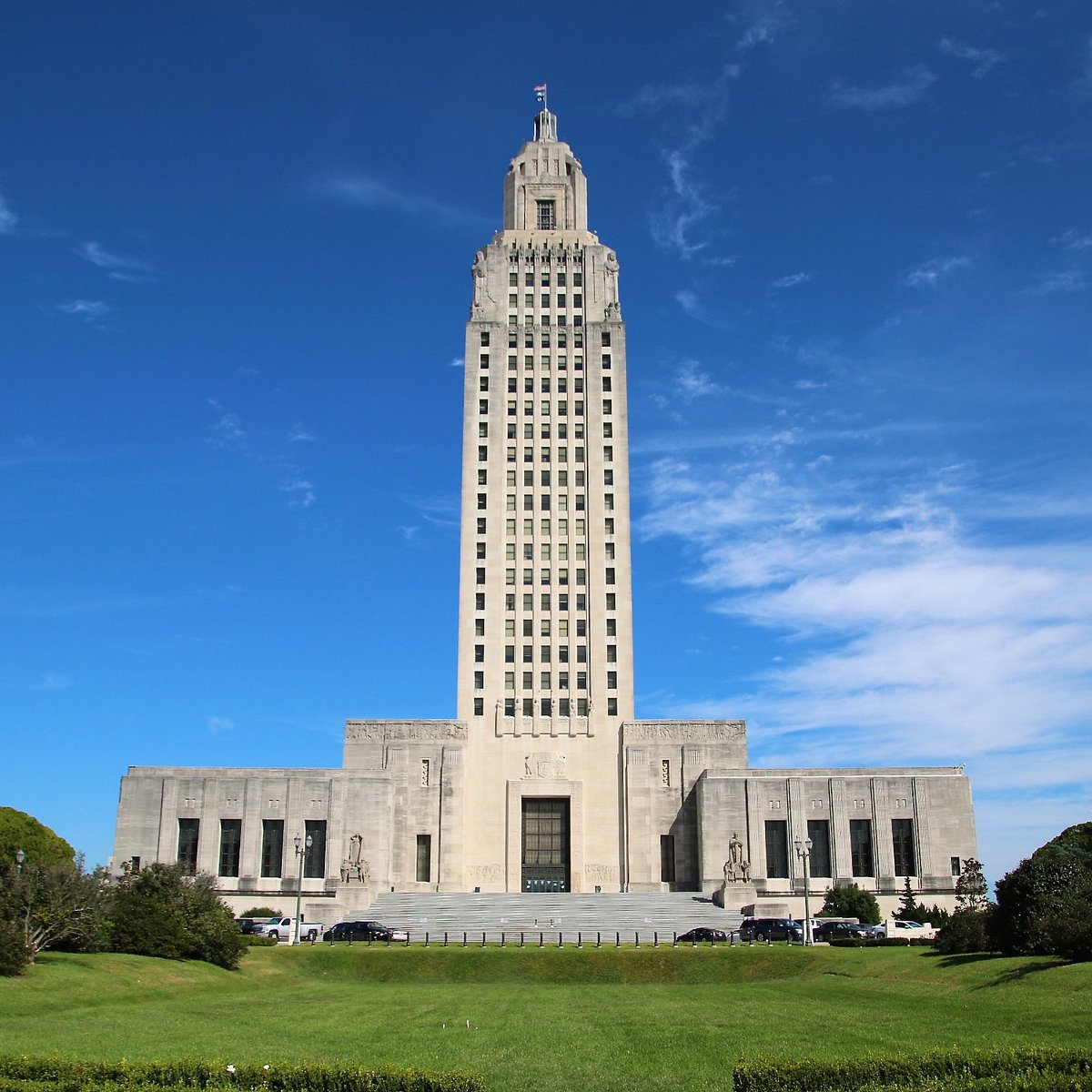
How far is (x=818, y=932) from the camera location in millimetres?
57875

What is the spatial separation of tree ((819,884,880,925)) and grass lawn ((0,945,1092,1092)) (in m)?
20.8

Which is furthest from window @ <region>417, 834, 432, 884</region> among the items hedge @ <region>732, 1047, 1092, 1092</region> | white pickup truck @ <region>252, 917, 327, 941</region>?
hedge @ <region>732, 1047, 1092, 1092</region>

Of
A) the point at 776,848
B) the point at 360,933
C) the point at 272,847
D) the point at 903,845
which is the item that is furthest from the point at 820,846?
the point at 272,847

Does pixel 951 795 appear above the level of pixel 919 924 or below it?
above

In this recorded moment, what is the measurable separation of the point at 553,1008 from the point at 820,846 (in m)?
49.8

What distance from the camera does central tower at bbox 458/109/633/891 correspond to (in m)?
81.2

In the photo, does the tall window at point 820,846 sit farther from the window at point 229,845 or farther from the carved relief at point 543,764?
the window at point 229,845

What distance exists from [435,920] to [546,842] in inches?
636

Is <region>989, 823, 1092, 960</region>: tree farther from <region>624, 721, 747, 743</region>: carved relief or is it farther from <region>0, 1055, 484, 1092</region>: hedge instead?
<region>624, 721, 747, 743</region>: carved relief

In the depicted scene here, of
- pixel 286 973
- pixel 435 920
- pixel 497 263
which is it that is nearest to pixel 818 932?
pixel 435 920

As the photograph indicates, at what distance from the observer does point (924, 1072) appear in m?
16.1

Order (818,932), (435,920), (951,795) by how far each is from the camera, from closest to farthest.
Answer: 1. (818,932)
2. (435,920)
3. (951,795)

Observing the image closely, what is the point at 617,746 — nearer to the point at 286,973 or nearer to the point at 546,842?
the point at 546,842

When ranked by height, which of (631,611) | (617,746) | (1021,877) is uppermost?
(631,611)
